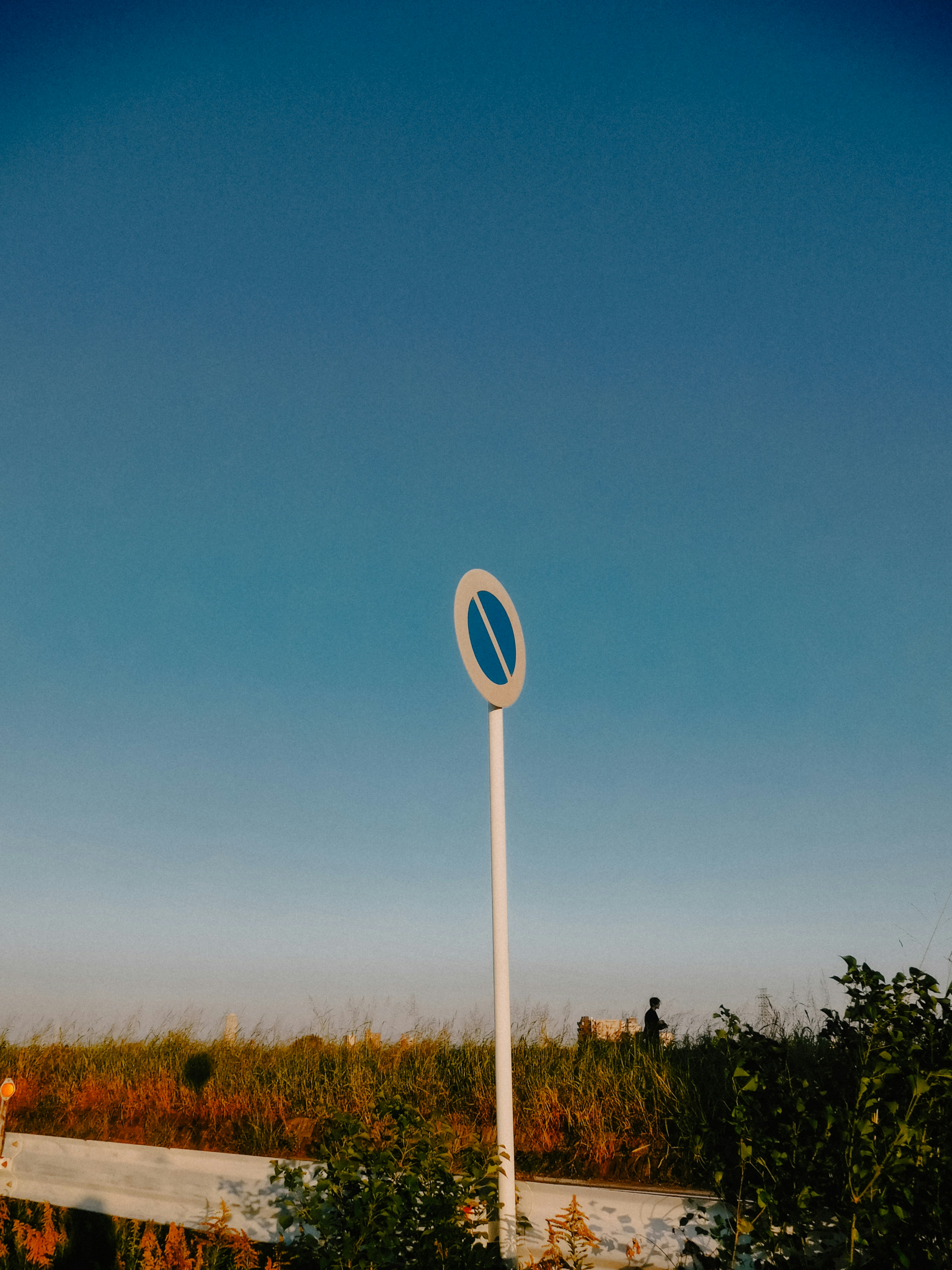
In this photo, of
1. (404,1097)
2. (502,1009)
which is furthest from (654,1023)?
(502,1009)

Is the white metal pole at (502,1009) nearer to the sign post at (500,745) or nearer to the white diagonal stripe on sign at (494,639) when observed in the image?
the sign post at (500,745)

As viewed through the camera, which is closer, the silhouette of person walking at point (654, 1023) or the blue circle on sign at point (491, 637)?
the blue circle on sign at point (491, 637)

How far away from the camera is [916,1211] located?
3748 mm

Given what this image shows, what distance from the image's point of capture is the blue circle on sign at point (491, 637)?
480 cm

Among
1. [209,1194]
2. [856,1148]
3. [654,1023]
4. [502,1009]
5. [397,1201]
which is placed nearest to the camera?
[856,1148]

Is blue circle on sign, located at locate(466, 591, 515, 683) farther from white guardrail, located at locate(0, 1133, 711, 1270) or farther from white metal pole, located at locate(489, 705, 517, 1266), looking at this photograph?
white guardrail, located at locate(0, 1133, 711, 1270)

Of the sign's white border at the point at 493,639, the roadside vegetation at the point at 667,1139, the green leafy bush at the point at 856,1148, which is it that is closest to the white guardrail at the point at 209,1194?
the roadside vegetation at the point at 667,1139

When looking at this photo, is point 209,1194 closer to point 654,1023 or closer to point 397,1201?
point 397,1201

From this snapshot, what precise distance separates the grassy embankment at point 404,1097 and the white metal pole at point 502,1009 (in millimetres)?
970

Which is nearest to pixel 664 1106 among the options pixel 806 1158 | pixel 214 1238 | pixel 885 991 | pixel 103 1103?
pixel 806 1158

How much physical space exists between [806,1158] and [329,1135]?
2.38 metres

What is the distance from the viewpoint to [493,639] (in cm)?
495

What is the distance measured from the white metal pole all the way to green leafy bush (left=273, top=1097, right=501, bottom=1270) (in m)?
0.08

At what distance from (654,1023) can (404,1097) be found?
18.8 ft
